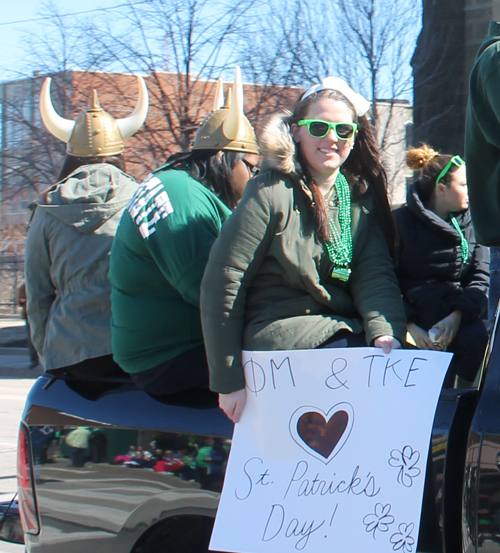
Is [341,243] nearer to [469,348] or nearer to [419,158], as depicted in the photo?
[469,348]

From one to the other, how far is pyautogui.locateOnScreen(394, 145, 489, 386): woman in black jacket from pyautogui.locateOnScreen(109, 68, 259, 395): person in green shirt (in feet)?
3.65

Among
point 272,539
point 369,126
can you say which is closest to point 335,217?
point 369,126

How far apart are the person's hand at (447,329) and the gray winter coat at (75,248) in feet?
4.68

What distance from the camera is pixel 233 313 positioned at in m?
2.11

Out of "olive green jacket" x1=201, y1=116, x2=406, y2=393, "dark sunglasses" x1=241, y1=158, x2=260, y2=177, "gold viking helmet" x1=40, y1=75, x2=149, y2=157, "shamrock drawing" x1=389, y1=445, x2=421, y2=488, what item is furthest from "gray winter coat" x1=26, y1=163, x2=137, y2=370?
"shamrock drawing" x1=389, y1=445, x2=421, y2=488

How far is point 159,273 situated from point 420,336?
1.40 m

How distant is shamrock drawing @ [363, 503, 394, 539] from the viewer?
1796mm

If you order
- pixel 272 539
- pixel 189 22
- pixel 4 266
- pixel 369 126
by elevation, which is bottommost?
pixel 4 266

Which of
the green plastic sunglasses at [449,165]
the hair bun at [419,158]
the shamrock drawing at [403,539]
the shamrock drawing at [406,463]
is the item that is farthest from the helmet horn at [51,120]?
the shamrock drawing at [403,539]

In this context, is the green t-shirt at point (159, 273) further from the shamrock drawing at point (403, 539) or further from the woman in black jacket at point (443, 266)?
the woman in black jacket at point (443, 266)

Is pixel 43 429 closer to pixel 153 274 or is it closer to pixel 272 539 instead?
pixel 153 274

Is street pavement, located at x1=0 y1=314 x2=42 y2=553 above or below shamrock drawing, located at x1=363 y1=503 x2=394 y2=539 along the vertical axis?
below

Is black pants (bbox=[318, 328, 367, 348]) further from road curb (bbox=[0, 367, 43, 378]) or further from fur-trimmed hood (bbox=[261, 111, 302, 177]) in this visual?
road curb (bbox=[0, 367, 43, 378])

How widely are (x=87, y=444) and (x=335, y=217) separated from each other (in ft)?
3.33
